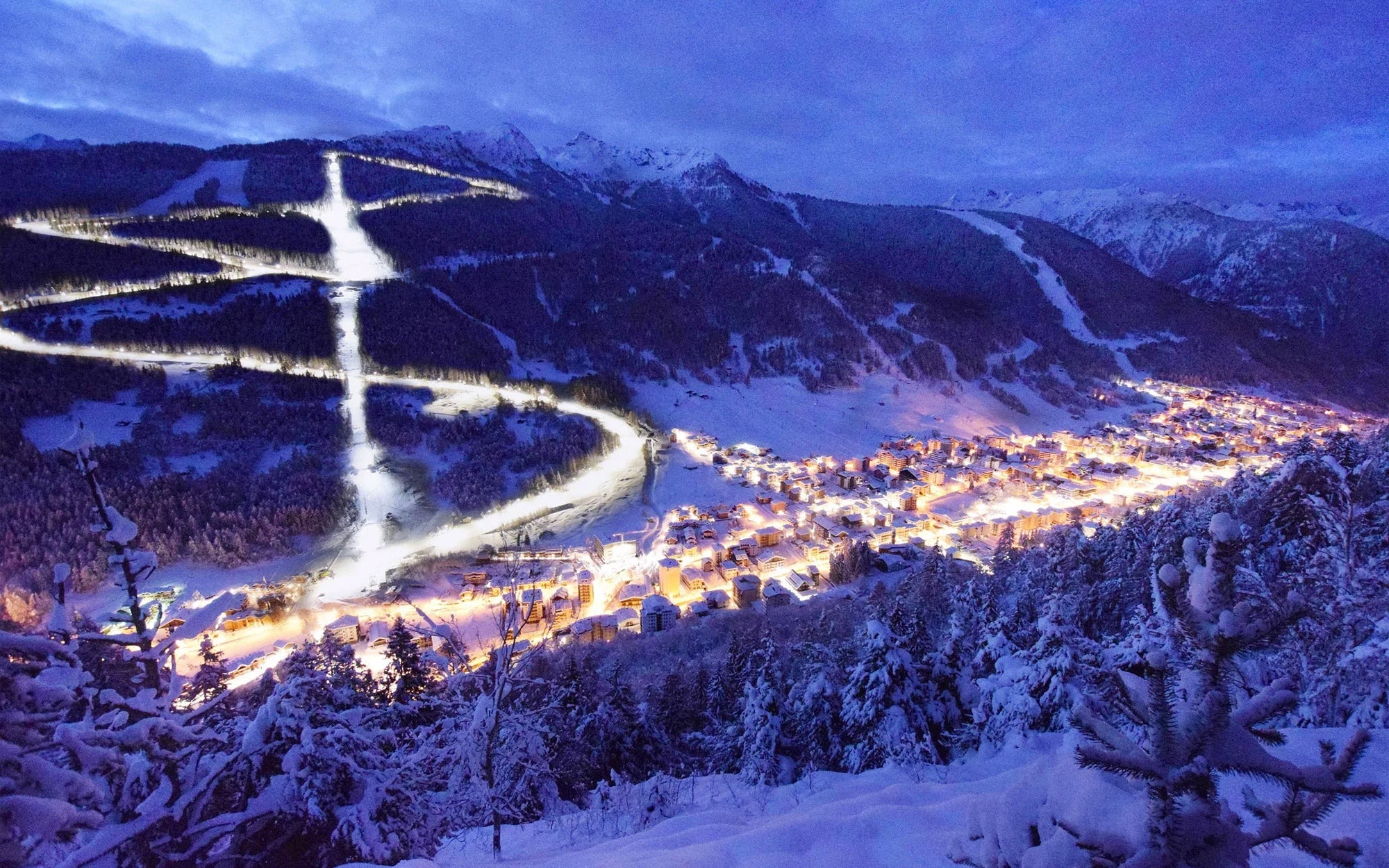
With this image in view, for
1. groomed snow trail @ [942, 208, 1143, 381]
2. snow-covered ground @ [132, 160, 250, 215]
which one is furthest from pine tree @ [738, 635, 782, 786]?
snow-covered ground @ [132, 160, 250, 215]

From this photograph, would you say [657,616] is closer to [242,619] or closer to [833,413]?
[242,619]

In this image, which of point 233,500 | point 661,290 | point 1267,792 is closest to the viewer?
point 1267,792

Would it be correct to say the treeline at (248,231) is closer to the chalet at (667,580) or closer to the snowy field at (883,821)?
the chalet at (667,580)

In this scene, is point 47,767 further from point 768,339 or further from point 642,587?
point 768,339

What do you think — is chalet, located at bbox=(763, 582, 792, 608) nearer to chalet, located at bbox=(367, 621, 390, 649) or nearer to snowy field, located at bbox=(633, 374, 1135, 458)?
chalet, located at bbox=(367, 621, 390, 649)

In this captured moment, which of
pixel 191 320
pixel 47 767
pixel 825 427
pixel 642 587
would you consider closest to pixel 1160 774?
pixel 47 767

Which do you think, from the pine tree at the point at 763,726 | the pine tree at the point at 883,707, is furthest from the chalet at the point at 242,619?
the pine tree at the point at 883,707
